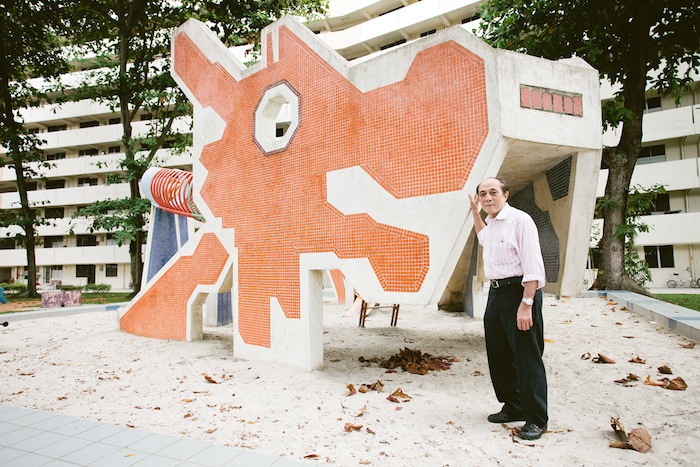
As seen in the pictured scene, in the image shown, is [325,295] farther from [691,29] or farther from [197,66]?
[691,29]

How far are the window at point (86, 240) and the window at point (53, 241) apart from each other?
1896mm

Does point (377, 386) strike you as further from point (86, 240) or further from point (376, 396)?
point (86, 240)

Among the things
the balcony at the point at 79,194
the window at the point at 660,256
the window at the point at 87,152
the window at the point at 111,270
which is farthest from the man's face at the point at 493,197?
the window at the point at 87,152

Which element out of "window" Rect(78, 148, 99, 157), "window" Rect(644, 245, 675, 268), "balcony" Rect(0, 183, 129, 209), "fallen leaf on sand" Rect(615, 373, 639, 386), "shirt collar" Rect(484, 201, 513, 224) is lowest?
"fallen leaf on sand" Rect(615, 373, 639, 386)

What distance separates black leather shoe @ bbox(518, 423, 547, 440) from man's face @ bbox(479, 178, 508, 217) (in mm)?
1716

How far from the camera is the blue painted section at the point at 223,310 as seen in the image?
966 cm

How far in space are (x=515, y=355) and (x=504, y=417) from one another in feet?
2.19

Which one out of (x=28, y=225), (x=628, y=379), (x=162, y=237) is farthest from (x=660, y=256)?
(x=28, y=225)

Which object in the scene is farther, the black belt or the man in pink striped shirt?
the black belt

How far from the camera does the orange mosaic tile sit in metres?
4.44

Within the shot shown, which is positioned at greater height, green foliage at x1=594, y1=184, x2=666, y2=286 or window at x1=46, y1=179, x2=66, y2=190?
window at x1=46, y1=179, x2=66, y2=190

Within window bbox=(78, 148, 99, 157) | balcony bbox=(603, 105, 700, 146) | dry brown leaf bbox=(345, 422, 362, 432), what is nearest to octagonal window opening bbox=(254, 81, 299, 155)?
dry brown leaf bbox=(345, 422, 362, 432)

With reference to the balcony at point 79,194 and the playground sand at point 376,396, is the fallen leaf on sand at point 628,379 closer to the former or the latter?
the playground sand at point 376,396

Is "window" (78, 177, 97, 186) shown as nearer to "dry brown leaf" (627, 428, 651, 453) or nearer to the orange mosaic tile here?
the orange mosaic tile
